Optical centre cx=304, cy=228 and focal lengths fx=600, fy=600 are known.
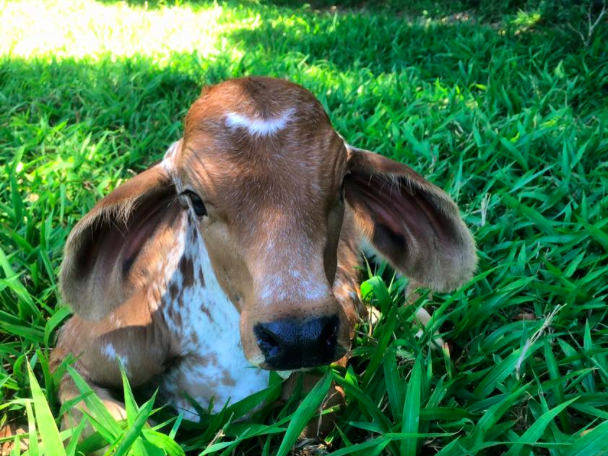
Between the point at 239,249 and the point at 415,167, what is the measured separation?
2456 mm

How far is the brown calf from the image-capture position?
1.79 meters

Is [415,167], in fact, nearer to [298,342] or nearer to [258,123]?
[258,123]

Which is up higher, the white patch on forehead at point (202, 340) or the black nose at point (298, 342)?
the black nose at point (298, 342)

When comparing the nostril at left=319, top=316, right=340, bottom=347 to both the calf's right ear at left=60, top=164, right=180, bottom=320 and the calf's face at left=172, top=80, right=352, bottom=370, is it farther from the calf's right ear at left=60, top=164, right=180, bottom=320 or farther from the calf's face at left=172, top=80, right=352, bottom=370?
the calf's right ear at left=60, top=164, right=180, bottom=320

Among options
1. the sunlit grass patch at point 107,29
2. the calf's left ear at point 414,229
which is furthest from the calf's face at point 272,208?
the sunlit grass patch at point 107,29

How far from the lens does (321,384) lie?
214 centimetres

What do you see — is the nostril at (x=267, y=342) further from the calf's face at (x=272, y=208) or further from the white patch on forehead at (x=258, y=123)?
the white patch on forehead at (x=258, y=123)

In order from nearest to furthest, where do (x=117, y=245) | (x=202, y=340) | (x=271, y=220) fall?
1. (x=271, y=220)
2. (x=117, y=245)
3. (x=202, y=340)

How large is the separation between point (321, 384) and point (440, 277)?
0.78m

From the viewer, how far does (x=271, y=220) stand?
1.84m

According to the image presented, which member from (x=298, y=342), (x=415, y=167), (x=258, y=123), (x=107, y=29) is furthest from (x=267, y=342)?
(x=107, y=29)

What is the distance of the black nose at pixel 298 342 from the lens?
1.66 metres

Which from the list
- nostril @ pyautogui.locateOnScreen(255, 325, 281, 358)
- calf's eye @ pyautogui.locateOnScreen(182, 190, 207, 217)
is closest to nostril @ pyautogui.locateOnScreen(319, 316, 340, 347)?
nostril @ pyautogui.locateOnScreen(255, 325, 281, 358)

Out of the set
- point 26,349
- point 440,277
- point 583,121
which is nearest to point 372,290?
point 440,277
